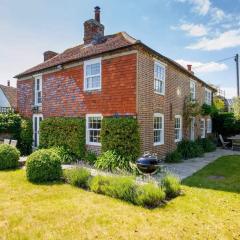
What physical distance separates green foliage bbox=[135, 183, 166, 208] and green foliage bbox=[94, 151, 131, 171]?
4030 millimetres

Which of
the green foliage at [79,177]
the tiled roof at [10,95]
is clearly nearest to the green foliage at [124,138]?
the green foliage at [79,177]

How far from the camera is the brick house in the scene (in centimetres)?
1255

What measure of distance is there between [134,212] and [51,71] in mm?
12962

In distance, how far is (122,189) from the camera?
7.75 metres

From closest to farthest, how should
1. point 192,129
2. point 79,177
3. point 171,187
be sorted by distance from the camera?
1. point 171,187
2. point 79,177
3. point 192,129

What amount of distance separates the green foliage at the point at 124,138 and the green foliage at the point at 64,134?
2321mm

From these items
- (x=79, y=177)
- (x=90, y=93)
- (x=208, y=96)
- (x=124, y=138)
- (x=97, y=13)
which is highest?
(x=97, y=13)

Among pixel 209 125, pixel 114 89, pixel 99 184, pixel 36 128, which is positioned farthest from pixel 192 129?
pixel 99 184

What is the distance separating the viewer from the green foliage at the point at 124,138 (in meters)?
11.8

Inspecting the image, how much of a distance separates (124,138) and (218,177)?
183 inches

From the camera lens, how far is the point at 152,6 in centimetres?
1081

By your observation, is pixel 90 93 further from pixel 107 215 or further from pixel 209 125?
pixel 209 125

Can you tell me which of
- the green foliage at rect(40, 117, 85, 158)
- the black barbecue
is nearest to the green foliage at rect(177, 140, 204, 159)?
the green foliage at rect(40, 117, 85, 158)

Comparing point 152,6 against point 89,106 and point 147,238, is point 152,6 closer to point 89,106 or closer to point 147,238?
point 89,106
